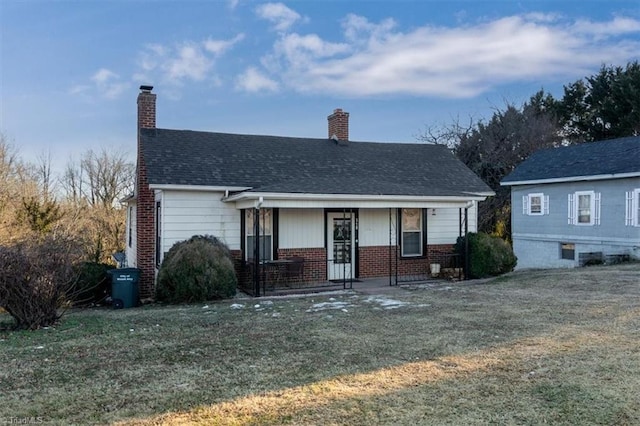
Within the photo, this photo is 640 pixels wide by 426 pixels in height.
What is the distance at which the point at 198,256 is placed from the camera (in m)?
10.8

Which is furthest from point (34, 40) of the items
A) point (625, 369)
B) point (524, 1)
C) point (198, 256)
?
point (625, 369)

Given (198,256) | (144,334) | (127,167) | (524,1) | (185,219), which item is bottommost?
(144,334)

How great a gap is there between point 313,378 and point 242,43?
14102mm

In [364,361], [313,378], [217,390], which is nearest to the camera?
[217,390]

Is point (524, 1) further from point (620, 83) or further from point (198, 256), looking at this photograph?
point (620, 83)

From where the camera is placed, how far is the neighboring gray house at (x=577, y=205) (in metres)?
17.3

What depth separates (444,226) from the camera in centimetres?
1528

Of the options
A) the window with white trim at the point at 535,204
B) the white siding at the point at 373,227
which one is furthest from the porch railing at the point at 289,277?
the window with white trim at the point at 535,204

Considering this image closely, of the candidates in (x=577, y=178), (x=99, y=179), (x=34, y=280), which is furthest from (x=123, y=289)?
(x=99, y=179)

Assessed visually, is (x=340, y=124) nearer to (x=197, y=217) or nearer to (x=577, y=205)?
(x=197, y=217)

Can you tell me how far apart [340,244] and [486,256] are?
428 centimetres

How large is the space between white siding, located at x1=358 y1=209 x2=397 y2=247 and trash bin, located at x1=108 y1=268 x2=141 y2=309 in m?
6.45

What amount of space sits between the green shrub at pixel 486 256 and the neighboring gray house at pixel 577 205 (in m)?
5.63

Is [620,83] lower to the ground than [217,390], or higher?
higher
